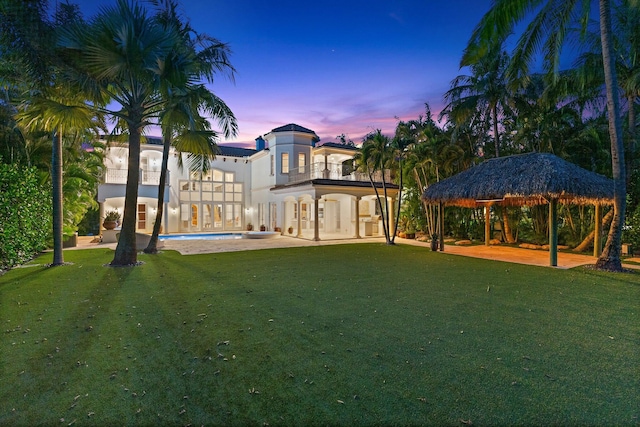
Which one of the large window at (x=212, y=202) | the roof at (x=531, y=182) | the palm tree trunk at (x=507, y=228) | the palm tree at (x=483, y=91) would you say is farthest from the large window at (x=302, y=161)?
the palm tree trunk at (x=507, y=228)

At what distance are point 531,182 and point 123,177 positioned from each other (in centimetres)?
2162

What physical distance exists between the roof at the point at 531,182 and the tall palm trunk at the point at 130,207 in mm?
10711

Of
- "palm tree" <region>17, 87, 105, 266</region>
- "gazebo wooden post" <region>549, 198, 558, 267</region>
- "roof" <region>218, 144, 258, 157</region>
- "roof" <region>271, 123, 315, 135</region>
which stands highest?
"roof" <region>271, 123, 315, 135</region>

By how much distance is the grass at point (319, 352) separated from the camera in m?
2.75

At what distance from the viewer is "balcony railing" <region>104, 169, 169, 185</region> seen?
1992cm

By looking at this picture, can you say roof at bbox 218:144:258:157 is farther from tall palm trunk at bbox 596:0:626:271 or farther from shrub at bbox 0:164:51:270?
tall palm trunk at bbox 596:0:626:271

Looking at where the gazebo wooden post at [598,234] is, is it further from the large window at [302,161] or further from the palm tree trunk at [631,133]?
the large window at [302,161]

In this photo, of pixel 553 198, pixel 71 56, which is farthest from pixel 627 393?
pixel 71 56

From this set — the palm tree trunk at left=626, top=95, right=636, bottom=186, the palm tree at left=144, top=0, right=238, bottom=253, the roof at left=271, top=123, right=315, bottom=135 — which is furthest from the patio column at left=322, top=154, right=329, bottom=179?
the palm tree trunk at left=626, top=95, right=636, bottom=186

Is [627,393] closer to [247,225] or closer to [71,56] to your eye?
[71,56]

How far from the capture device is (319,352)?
3869mm

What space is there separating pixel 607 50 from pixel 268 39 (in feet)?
38.9

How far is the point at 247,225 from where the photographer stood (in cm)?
2538

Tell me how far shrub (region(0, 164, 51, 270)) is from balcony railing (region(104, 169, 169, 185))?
30.4 feet
